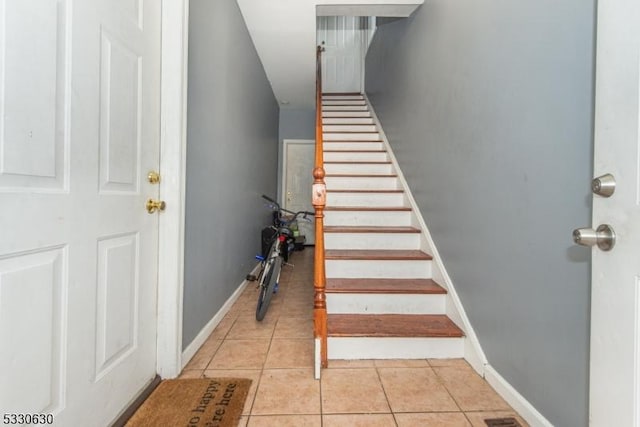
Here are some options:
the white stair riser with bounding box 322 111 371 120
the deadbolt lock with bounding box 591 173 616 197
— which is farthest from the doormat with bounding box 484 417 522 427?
the white stair riser with bounding box 322 111 371 120

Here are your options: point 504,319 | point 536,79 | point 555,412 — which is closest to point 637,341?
point 555,412

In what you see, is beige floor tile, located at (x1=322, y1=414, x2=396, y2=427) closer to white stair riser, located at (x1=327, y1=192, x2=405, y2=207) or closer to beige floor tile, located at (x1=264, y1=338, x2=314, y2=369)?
beige floor tile, located at (x1=264, y1=338, x2=314, y2=369)

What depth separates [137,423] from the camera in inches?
47.5

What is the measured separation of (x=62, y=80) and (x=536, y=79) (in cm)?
165

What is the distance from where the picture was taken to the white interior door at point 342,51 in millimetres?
5574

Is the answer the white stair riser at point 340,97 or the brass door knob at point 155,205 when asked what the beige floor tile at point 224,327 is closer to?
the brass door knob at point 155,205

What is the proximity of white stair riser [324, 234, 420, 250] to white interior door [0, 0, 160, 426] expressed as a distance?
4.69ft

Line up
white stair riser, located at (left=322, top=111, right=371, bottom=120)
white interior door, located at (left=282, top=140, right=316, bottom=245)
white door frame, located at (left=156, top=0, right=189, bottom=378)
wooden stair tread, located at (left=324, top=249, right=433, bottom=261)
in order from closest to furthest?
1. white door frame, located at (left=156, top=0, right=189, bottom=378)
2. wooden stair tread, located at (left=324, top=249, right=433, bottom=261)
3. white stair riser, located at (left=322, top=111, right=371, bottom=120)
4. white interior door, located at (left=282, top=140, right=316, bottom=245)

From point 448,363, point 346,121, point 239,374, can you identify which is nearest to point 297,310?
point 239,374

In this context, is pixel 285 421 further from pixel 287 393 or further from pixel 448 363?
pixel 448 363

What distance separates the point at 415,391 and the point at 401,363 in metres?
0.24

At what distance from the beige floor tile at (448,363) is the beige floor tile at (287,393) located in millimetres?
677

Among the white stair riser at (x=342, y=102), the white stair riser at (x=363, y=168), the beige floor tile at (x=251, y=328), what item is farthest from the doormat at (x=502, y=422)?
the white stair riser at (x=342, y=102)

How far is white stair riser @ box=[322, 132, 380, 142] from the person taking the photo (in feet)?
13.0
